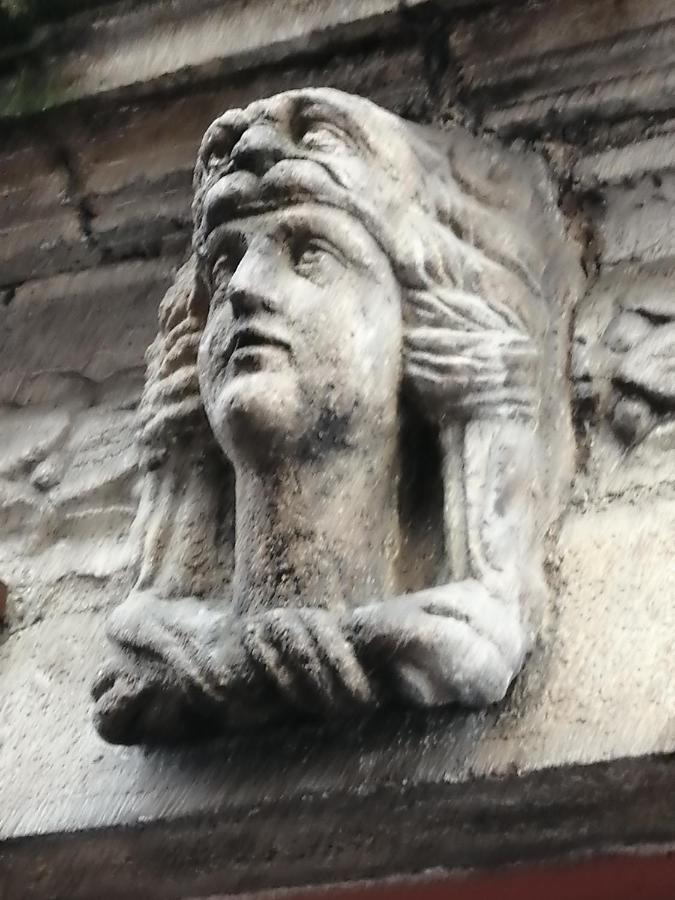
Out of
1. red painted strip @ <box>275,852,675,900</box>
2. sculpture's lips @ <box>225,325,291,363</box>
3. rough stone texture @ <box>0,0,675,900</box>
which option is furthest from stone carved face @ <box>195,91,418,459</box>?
red painted strip @ <box>275,852,675,900</box>

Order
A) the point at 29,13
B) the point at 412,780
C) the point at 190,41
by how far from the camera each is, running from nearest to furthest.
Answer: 1. the point at 412,780
2. the point at 190,41
3. the point at 29,13

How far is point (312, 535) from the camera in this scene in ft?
3.78

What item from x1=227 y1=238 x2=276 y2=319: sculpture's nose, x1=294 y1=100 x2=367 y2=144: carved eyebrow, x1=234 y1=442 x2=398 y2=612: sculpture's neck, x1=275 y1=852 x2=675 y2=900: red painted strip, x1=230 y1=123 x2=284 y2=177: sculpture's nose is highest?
x1=294 y1=100 x2=367 y2=144: carved eyebrow

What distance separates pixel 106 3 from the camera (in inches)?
65.4

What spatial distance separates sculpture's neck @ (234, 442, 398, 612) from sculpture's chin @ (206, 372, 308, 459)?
0.09 ft

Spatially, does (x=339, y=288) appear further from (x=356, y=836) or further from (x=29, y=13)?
(x=29, y=13)

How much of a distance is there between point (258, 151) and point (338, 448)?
0.34 m

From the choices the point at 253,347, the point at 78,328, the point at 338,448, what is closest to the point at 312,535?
the point at 338,448

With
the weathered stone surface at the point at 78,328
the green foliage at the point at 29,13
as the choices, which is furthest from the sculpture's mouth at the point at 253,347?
the green foliage at the point at 29,13

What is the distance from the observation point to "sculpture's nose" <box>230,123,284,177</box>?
1.25 metres

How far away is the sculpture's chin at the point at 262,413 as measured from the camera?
114cm

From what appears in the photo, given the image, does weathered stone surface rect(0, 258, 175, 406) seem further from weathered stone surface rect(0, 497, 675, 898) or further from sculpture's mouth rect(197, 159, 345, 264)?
weathered stone surface rect(0, 497, 675, 898)

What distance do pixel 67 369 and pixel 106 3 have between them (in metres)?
0.54

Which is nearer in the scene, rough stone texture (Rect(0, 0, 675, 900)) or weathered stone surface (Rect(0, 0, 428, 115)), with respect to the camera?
rough stone texture (Rect(0, 0, 675, 900))
